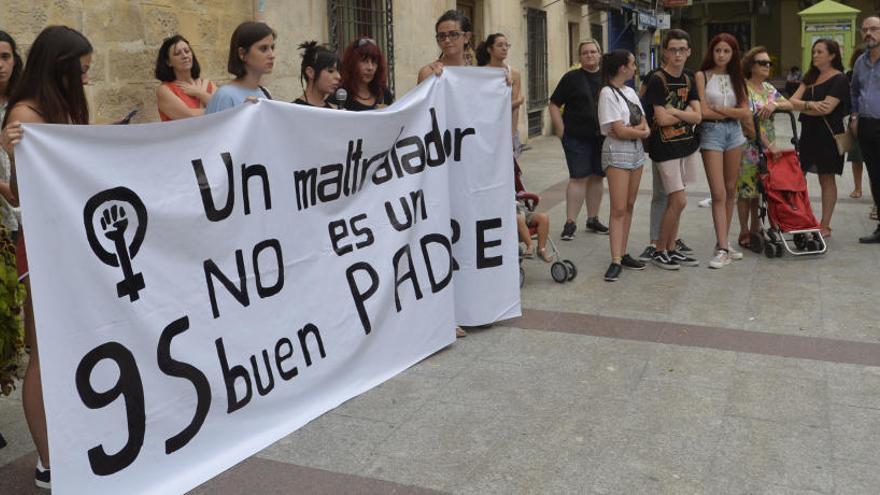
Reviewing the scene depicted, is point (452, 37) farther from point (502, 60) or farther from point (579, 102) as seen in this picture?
point (579, 102)

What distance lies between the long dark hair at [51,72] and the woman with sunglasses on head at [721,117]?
4658 mm

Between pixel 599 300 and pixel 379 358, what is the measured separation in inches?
80.2

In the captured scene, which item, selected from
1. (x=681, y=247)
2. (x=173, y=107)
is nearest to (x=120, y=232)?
(x=173, y=107)

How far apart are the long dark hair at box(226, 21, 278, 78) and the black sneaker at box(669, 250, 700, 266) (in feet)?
12.1

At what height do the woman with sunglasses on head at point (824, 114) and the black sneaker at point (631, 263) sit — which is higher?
the woman with sunglasses on head at point (824, 114)

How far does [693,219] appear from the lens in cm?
893

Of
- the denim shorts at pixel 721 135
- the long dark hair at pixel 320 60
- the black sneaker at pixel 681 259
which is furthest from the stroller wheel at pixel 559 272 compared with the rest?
the long dark hair at pixel 320 60

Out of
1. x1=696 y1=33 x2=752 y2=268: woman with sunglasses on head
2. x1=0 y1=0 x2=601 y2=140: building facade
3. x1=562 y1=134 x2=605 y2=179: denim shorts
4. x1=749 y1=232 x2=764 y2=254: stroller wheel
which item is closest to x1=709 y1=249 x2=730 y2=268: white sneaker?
x1=696 y1=33 x2=752 y2=268: woman with sunglasses on head

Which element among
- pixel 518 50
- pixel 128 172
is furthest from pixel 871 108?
pixel 518 50

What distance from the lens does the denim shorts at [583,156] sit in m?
7.84

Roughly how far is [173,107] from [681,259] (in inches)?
151

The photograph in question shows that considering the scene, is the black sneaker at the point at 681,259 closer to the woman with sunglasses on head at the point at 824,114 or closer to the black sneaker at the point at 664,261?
the black sneaker at the point at 664,261

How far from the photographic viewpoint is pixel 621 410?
4.09 metres

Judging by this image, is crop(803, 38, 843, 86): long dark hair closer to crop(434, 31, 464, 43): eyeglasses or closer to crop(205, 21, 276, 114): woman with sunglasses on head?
crop(434, 31, 464, 43): eyeglasses
